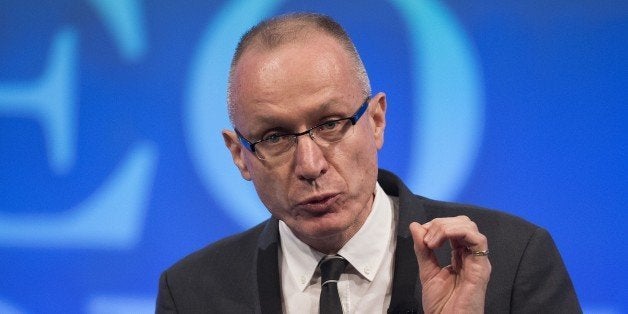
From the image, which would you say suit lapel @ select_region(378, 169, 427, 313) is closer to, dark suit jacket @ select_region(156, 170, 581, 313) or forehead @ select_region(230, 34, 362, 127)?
dark suit jacket @ select_region(156, 170, 581, 313)

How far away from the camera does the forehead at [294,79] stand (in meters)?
2.10

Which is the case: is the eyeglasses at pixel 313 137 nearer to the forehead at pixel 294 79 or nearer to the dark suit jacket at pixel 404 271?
the forehead at pixel 294 79

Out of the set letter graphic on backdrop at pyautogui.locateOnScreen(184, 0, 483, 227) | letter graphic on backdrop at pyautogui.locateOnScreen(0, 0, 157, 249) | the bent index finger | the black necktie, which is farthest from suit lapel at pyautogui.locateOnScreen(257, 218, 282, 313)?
letter graphic on backdrop at pyautogui.locateOnScreen(0, 0, 157, 249)

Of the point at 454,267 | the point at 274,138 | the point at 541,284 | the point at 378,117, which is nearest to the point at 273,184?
the point at 274,138

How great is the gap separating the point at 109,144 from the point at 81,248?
0.38 metres

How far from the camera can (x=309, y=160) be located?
2.05m

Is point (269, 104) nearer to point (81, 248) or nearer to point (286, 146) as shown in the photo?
point (286, 146)

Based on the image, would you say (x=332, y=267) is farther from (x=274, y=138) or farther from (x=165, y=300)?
(x=165, y=300)

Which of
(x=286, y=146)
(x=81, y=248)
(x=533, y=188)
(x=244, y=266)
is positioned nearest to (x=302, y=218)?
(x=286, y=146)

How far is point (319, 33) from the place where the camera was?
2.21m

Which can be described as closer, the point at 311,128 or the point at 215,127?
the point at 311,128

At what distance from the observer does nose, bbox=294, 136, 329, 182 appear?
2.04 meters

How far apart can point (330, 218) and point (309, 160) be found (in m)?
0.16

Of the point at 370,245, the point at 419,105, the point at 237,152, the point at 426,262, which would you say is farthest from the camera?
the point at 419,105
